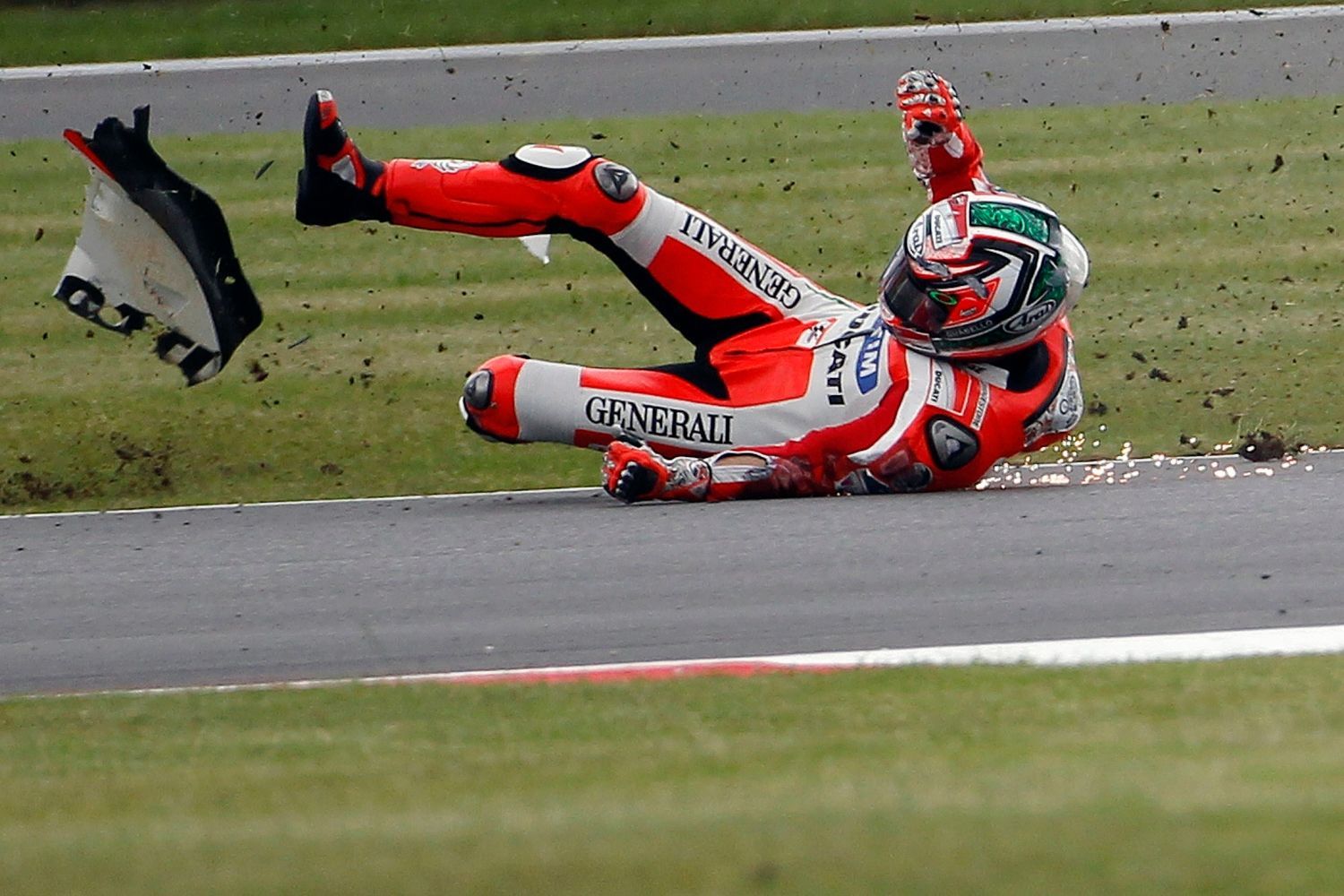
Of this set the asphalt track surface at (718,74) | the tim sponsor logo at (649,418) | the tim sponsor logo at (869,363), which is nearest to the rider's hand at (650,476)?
the tim sponsor logo at (649,418)

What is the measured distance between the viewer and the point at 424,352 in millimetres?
11133

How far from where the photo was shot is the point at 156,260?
7406 mm

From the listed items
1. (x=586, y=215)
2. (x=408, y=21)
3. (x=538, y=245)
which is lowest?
(x=538, y=245)

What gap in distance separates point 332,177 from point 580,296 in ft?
15.5

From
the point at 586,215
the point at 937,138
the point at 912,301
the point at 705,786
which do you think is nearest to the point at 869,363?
the point at 912,301

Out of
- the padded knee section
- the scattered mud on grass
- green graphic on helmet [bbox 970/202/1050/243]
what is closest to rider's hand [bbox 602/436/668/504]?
the padded knee section

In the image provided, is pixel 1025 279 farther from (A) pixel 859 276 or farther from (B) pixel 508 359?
(A) pixel 859 276

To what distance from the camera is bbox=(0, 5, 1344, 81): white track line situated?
674 inches

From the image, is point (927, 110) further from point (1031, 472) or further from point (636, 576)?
point (636, 576)

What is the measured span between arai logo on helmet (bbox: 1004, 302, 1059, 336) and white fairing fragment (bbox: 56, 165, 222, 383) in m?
2.72

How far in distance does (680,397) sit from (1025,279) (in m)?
1.27

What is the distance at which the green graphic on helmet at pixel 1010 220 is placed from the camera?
23.0 ft

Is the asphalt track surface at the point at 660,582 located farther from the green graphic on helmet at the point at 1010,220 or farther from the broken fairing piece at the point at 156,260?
the green graphic on helmet at the point at 1010,220

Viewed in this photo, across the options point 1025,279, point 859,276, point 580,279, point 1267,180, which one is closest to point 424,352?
point 580,279
